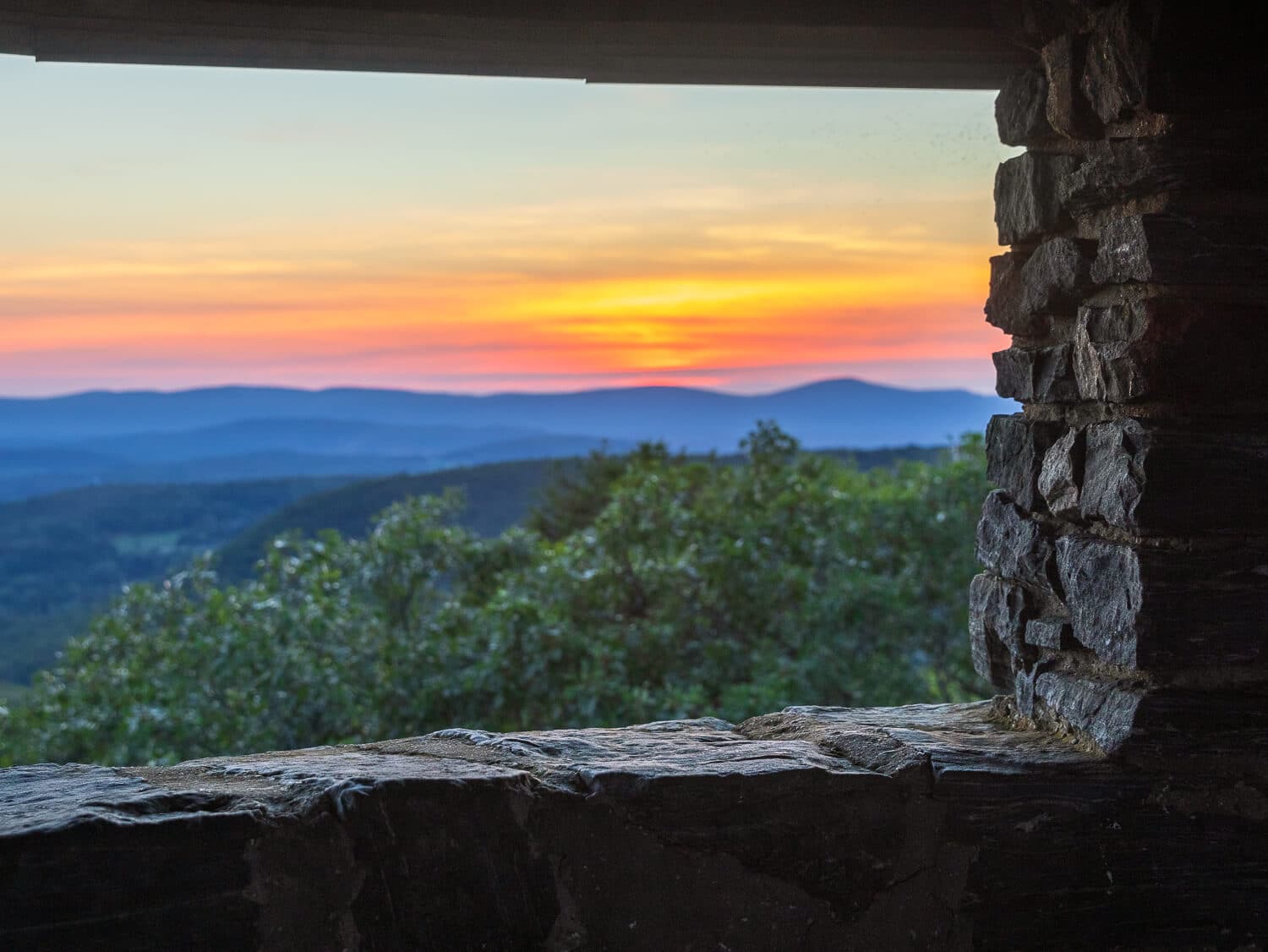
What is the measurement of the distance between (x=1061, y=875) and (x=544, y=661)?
3.73m

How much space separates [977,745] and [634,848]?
2.00 ft

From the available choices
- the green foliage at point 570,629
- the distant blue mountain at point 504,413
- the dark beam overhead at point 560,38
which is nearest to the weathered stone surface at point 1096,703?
the dark beam overhead at point 560,38

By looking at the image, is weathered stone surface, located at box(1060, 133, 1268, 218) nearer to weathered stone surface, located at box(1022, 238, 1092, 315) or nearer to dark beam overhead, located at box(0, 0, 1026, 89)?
weathered stone surface, located at box(1022, 238, 1092, 315)

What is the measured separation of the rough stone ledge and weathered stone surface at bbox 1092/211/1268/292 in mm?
757

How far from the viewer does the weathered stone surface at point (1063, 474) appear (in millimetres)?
1816

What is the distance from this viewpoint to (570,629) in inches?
210

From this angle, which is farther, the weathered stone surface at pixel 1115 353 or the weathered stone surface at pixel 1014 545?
the weathered stone surface at pixel 1014 545

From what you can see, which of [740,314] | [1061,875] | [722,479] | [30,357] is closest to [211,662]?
[722,479]

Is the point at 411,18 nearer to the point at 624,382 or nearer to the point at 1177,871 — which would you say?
the point at 1177,871

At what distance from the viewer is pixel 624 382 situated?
10.3m

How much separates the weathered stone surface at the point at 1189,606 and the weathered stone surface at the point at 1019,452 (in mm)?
273

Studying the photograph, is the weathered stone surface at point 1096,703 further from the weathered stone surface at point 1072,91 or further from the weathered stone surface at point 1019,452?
the weathered stone surface at point 1072,91

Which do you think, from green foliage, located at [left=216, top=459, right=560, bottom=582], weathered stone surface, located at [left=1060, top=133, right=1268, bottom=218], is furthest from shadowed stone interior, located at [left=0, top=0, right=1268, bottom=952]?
green foliage, located at [left=216, top=459, right=560, bottom=582]

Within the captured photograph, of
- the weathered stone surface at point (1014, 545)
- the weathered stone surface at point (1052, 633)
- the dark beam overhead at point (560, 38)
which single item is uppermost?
the dark beam overhead at point (560, 38)
